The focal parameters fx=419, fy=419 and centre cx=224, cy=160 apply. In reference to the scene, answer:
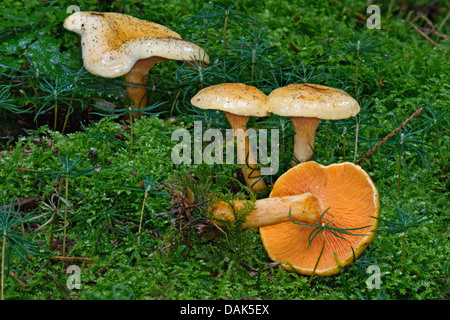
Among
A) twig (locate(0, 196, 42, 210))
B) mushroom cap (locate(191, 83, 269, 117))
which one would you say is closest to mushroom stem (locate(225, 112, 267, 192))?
mushroom cap (locate(191, 83, 269, 117))

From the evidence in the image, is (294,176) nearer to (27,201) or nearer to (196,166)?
(196,166)

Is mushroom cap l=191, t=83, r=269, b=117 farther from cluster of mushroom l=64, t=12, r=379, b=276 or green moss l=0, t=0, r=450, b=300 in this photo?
green moss l=0, t=0, r=450, b=300

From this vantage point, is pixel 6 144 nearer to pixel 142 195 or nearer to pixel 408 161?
pixel 142 195

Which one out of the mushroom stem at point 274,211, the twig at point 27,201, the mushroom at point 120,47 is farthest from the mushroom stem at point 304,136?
the twig at point 27,201

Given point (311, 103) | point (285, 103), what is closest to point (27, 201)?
point (285, 103)

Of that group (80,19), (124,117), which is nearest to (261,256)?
(124,117)

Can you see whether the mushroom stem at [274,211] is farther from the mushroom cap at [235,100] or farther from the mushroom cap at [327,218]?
Answer: the mushroom cap at [235,100]

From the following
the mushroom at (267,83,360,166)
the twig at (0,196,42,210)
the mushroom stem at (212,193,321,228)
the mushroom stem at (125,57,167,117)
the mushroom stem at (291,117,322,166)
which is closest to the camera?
the mushroom at (267,83,360,166)
